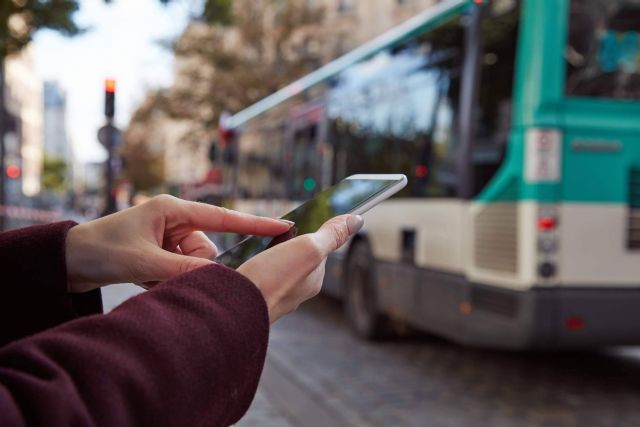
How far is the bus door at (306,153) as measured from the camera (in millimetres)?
9680

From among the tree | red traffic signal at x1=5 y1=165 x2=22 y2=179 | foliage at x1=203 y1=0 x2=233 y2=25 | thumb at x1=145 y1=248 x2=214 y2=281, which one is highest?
the tree

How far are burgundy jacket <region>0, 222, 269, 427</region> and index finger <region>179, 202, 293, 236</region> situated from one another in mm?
282

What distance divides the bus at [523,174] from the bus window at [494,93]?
0.01 metres

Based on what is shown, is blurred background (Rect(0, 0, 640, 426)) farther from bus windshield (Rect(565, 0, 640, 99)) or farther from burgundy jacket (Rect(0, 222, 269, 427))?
burgundy jacket (Rect(0, 222, 269, 427))

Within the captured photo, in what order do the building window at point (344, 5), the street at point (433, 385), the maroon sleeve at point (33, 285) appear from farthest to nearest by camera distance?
the building window at point (344, 5), the street at point (433, 385), the maroon sleeve at point (33, 285)

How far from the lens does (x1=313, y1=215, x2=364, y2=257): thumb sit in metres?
1.29

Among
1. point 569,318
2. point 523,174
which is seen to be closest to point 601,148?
point 523,174

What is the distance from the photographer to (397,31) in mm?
7750

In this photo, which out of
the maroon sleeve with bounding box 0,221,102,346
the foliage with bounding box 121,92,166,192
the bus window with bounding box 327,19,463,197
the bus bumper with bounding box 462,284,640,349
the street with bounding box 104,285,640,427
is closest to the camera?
the maroon sleeve with bounding box 0,221,102,346

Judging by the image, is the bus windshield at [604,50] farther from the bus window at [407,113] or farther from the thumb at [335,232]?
the thumb at [335,232]

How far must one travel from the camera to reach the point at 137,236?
4.70 feet

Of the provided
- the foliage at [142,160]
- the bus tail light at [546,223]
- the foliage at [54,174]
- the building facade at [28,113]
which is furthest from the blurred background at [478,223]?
the foliage at [54,174]

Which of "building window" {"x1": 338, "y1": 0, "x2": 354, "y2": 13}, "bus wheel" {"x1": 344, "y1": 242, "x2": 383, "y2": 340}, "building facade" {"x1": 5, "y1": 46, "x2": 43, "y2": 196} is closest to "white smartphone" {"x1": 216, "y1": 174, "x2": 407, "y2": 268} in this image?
"bus wheel" {"x1": 344, "y1": 242, "x2": 383, "y2": 340}

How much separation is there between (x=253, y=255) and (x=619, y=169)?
15.9 feet
